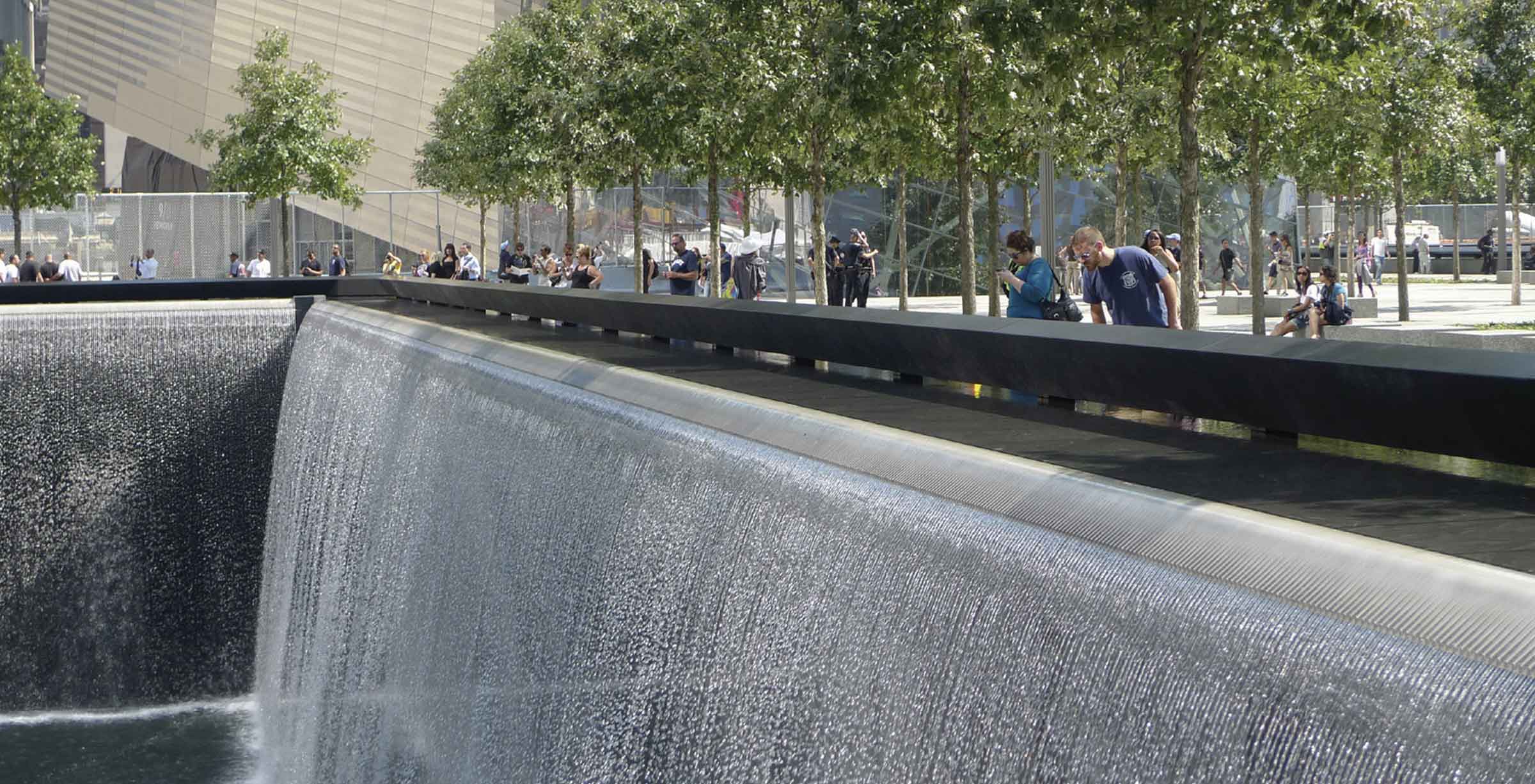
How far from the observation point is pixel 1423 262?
4638 centimetres

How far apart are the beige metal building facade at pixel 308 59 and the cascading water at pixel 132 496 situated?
119 feet

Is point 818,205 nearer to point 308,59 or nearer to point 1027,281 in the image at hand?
point 1027,281

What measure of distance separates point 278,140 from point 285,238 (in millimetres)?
2586

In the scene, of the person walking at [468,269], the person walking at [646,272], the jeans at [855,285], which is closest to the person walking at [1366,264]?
the jeans at [855,285]

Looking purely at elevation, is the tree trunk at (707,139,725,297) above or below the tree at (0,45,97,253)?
below

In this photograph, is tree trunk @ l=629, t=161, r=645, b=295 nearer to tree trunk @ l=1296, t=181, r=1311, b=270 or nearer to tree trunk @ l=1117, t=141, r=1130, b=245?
tree trunk @ l=1117, t=141, r=1130, b=245

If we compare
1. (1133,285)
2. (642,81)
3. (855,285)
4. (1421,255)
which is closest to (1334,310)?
(1133,285)

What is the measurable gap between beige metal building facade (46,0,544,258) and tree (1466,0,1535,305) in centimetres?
3110

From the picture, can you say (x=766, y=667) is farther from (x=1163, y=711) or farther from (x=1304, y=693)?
(x=1304, y=693)

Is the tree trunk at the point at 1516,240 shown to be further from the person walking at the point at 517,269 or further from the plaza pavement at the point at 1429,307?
the person walking at the point at 517,269

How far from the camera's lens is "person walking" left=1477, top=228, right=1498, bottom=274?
152 feet

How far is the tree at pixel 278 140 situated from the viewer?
3734cm

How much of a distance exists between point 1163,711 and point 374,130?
5447 cm

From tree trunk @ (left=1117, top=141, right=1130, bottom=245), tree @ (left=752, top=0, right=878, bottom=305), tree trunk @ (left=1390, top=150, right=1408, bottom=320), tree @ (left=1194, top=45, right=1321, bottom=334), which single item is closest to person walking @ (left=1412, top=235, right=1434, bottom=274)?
tree trunk @ (left=1390, top=150, right=1408, bottom=320)
